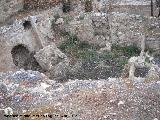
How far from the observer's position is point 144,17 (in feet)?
55.9

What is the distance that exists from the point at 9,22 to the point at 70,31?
2.76 metres

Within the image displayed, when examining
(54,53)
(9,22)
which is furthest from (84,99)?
(9,22)

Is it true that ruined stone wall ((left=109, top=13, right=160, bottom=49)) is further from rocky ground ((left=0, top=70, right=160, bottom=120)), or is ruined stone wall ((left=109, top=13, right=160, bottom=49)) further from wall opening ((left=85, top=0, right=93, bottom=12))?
rocky ground ((left=0, top=70, right=160, bottom=120))

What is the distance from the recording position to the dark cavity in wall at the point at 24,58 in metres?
16.5

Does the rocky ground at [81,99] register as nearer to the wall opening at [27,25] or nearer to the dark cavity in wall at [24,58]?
the dark cavity in wall at [24,58]

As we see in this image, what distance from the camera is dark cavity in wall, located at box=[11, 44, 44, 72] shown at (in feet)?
54.0

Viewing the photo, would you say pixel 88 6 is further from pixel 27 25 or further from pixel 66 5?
pixel 27 25

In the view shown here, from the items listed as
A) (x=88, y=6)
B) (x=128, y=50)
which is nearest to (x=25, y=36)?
(x=88, y=6)

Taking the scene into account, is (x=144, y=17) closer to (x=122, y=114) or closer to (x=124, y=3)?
(x=124, y=3)

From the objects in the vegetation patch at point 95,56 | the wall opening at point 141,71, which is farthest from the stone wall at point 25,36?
the wall opening at point 141,71

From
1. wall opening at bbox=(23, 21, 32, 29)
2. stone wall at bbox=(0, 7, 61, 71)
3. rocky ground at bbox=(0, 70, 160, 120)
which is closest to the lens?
rocky ground at bbox=(0, 70, 160, 120)

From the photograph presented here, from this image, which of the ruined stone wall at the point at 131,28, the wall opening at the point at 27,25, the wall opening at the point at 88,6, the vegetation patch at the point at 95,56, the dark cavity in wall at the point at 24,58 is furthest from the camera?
the wall opening at the point at 88,6

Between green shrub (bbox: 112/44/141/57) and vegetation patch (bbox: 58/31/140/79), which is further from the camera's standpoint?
green shrub (bbox: 112/44/141/57)

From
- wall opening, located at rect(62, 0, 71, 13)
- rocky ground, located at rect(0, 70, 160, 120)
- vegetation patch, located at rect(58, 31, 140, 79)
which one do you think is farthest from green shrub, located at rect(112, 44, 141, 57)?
rocky ground, located at rect(0, 70, 160, 120)
